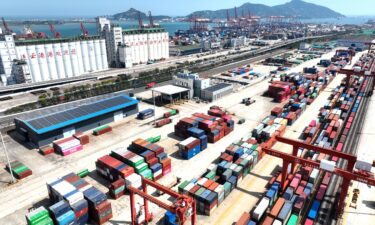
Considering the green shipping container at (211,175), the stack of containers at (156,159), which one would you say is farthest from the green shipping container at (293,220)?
the stack of containers at (156,159)

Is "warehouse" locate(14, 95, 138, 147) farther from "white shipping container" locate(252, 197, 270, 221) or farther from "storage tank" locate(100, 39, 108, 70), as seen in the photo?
"storage tank" locate(100, 39, 108, 70)

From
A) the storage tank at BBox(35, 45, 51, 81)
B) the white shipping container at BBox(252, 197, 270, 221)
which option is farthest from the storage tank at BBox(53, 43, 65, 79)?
the white shipping container at BBox(252, 197, 270, 221)

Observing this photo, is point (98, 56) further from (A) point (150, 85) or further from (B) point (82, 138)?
(B) point (82, 138)

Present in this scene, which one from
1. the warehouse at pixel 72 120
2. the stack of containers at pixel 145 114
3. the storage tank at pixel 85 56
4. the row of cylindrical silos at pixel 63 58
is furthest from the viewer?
the storage tank at pixel 85 56

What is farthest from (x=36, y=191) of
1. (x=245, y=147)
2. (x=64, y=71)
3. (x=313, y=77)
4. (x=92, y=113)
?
(x=313, y=77)

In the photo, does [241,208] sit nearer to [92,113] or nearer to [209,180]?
[209,180]

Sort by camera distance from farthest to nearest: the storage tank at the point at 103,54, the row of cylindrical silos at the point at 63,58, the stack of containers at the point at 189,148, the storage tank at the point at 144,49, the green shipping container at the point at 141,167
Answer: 1. the storage tank at the point at 144,49
2. the storage tank at the point at 103,54
3. the row of cylindrical silos at the point at 63,58
4. the stack of containers at the point at 189,148
5. the green shipping container at the point at 141,167

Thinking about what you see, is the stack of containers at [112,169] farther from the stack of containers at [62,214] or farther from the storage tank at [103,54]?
the storage tank at [103,54]
